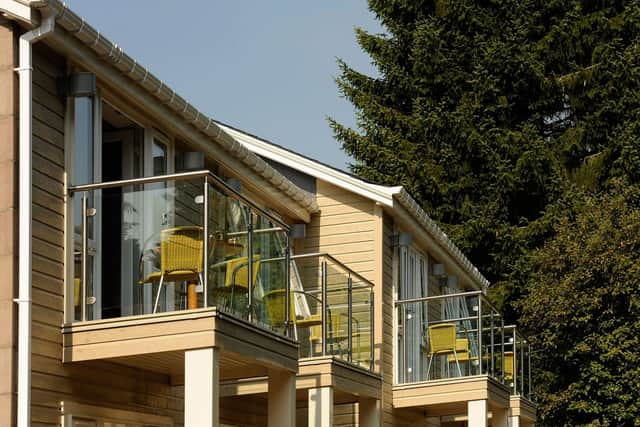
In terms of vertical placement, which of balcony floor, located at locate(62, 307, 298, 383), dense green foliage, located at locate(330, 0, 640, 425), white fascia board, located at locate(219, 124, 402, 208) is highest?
dense green foliage, located at locate(330, 0, 640, 425)

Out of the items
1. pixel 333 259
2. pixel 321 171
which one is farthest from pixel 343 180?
pixel 333 259

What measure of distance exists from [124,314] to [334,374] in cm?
487

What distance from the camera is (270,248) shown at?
13711mm

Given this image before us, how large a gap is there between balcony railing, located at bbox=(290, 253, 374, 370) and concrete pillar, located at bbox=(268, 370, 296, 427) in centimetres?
178

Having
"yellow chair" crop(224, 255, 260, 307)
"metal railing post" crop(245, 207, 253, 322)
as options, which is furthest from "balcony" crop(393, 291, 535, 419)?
"yellow chair" crop(224, 255, 260, 307)

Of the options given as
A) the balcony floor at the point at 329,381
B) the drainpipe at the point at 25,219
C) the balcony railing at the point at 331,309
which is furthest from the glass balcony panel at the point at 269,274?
the drainpipe at the point at 25,219

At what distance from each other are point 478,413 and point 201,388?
921 centimetres

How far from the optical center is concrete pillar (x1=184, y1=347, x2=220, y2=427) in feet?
36.8

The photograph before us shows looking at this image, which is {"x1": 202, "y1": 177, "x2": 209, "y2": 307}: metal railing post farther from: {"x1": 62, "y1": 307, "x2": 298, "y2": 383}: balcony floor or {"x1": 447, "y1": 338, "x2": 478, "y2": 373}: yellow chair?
{"x1": 447, "y1": 338, "x2": 478, "y2": 373}: yellow chair

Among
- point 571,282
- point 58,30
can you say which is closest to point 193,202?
point 58,30

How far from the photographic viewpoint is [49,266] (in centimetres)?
1153

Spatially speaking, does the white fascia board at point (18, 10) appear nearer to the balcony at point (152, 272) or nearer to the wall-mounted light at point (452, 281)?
the balcony at point (152, 272)

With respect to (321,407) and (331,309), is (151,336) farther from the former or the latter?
(331,309)

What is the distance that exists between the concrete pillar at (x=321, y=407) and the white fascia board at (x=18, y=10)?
6816 mm
